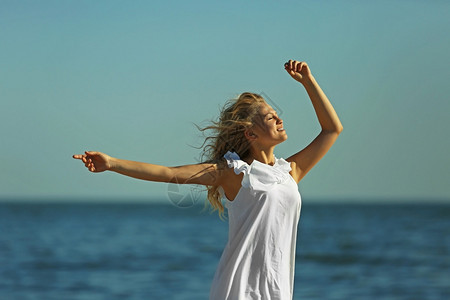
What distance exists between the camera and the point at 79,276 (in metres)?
18.2

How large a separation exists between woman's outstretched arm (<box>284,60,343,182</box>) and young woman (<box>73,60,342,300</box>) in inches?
6.3

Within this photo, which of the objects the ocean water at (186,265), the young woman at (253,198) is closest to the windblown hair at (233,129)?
the young woman at (253,198)

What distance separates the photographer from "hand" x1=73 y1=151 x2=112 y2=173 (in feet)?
13.2

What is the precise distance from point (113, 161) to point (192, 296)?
11304 mm

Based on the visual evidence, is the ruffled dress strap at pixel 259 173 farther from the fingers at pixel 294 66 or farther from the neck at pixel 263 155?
the fingers at pixel 294 66

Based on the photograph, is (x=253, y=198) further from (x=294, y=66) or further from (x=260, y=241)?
(x=294, y=66)

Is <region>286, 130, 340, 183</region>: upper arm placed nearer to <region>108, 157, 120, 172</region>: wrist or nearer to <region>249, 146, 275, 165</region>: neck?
<region>249, 146, 275, 165</region>: neck

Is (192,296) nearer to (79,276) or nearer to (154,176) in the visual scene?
(79,276)

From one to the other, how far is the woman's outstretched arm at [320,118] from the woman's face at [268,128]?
0.89 ft

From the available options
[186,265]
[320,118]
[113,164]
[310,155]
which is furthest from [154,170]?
[186,265]

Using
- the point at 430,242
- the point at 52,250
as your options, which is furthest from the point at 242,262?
the point at 430,242

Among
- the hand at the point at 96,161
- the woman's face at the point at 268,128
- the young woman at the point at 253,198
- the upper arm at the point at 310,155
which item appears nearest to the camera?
the hand at the point at 96,161

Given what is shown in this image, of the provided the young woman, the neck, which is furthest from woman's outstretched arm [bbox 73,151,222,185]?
the neck

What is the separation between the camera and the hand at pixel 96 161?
13.2 feet
